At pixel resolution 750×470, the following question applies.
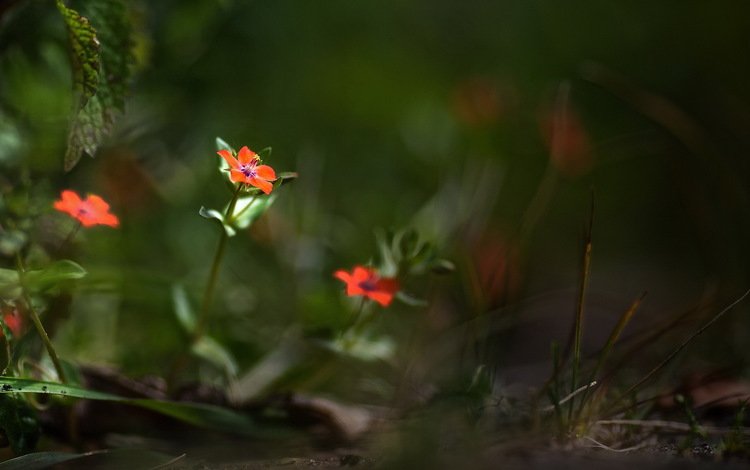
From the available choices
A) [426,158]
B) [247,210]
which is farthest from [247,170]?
[426,158]

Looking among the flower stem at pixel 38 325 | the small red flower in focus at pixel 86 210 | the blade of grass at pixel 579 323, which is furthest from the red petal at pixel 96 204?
the blade of grass at pixel 579 323

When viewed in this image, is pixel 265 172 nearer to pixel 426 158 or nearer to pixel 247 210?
pixel 247 210

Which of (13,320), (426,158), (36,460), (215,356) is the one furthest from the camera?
(426,158)

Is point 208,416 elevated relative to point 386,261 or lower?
lower

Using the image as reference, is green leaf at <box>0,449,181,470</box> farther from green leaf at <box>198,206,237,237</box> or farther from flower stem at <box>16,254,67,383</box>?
green leaf at <box>198,206,237,237</box>

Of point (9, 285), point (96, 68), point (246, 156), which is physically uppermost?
point (96, 68)

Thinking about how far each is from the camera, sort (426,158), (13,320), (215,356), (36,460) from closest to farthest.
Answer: (36,460) < (13,320) < (215,356) < (426,158)

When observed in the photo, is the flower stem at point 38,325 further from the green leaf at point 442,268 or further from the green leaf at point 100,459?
the green leaf at point 442,268
